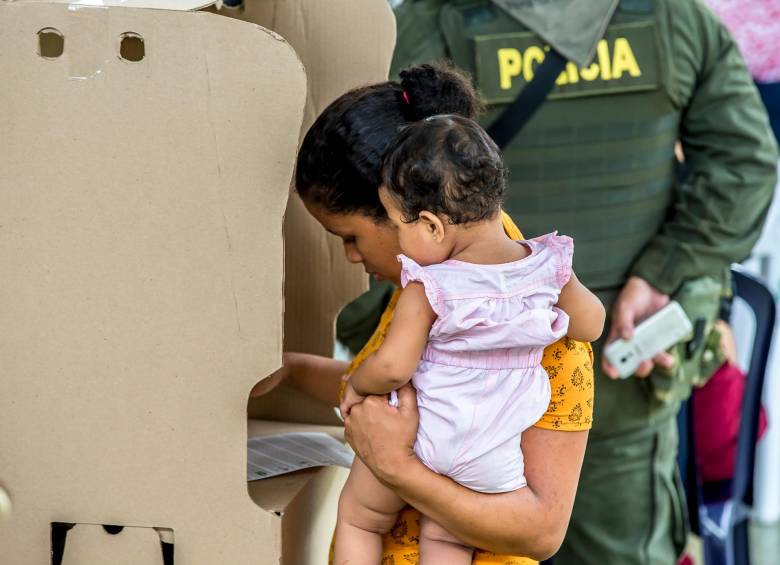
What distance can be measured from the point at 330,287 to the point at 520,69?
726 mm

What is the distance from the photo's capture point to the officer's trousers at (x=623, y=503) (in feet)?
7.13

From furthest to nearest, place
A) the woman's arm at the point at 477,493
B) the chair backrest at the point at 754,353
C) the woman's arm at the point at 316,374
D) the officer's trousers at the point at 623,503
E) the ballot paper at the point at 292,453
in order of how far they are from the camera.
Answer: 1. the chair backrest at the point at 754,353
2. the officer's trousers at the point at 623,503
3. the woman's arm at the point at 316,374
4. the ballot paper at the point at 292,453
5. the woman's arm at the point at 477,493

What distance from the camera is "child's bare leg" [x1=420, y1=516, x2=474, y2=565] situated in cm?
113

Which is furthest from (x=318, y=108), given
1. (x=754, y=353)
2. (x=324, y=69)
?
(x=754, y=353)

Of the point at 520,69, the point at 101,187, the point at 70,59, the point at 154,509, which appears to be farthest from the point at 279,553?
the point at 520,69

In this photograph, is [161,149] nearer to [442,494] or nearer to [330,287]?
[442,494]

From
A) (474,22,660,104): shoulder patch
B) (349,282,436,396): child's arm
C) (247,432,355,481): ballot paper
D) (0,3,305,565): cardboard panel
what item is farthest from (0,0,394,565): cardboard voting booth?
(474,22,660,104): shoulder patch

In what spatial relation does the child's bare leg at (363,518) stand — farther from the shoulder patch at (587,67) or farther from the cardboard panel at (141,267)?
the shoulder patch at (587,67)

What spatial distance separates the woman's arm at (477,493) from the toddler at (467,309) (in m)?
0.01

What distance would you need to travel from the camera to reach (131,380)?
3.42 ft

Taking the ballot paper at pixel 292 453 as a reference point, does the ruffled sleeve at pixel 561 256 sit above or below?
above

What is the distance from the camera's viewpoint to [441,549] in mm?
1133

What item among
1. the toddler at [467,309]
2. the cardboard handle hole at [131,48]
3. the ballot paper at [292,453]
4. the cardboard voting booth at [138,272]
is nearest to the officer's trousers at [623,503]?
the ballot paper at [292,453]

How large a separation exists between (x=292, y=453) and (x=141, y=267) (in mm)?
492
